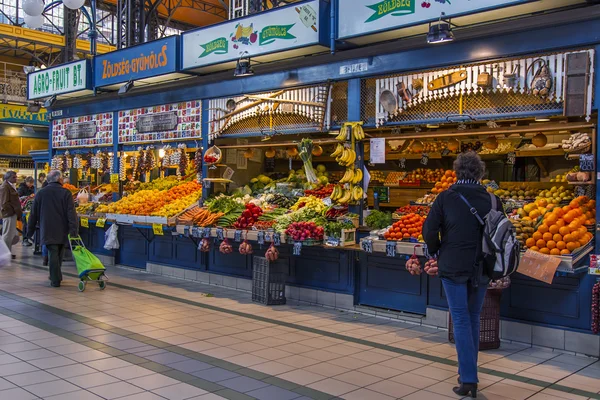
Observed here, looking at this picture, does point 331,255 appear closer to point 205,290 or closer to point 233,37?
point 205,290

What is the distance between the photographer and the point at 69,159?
14.3 m

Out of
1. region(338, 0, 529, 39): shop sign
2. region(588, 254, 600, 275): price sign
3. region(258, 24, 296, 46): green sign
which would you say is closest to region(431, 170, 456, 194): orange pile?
region(338, 0, 529, 39): shop sign

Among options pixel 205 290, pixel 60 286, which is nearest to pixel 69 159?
pixel 60 286

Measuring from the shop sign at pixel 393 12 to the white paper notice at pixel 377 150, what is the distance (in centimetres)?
143

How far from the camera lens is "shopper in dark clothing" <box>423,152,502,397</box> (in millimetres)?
4770

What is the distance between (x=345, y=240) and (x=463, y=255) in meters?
3.10

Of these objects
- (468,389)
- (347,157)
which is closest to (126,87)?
(347,157)

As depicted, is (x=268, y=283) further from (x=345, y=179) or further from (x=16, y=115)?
(x=16, y=115)

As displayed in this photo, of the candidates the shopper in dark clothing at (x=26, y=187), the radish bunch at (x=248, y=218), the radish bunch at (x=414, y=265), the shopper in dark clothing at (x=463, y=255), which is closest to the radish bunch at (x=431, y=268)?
the radish bunch at (x=414, y=265)

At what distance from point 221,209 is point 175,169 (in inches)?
193

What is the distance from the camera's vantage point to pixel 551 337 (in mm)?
6301

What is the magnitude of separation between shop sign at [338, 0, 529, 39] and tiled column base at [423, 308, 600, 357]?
3511mm

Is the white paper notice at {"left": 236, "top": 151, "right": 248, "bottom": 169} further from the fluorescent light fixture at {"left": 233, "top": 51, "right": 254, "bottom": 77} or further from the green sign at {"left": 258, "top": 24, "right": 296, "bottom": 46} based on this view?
the green sign at {"left": 258, "top": 24, "right": 296, "bottom": 46}

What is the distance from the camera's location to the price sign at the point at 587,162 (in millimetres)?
6129
